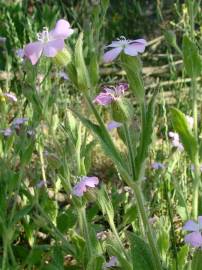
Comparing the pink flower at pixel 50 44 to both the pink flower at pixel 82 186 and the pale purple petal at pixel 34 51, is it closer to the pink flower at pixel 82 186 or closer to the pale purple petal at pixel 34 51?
the pale purple petal at pixel 34 51

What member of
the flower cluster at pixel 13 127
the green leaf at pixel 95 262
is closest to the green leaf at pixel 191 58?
the green leaf at pixel 95 262

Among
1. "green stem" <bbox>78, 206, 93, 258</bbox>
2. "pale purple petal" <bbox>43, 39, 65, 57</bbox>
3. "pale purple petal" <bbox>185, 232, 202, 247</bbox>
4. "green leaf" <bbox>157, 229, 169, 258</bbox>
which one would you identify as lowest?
"green leaf" <bbox>157, 229, 169, 258</bbox>

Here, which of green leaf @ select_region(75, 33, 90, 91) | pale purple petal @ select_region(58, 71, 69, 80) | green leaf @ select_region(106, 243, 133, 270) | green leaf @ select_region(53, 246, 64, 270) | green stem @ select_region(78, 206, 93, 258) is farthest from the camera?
pale purple petal @ select_region(58, 71, 69, 80)

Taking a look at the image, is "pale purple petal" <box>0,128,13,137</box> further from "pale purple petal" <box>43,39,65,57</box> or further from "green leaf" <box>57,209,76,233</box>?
"pale purple petal" <box>43,39,65,57</box>

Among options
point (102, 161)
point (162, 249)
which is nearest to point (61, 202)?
point (102, 161)

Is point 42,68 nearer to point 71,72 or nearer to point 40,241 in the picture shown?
point 40,241

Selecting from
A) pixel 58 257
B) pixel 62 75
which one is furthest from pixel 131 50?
pixel 62 75

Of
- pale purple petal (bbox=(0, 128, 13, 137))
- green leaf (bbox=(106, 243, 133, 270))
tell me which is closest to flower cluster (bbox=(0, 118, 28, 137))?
pale purple petal (bbox=(0, 128, 13, 137))
